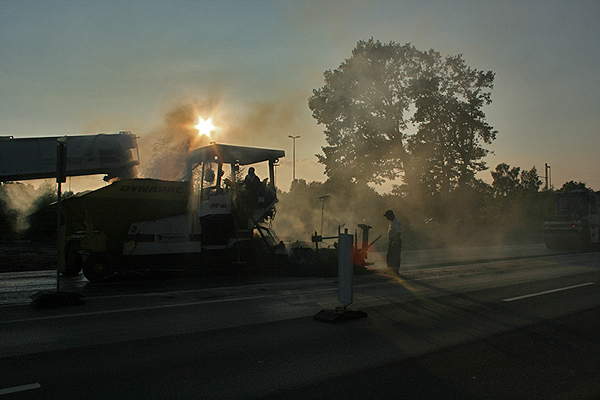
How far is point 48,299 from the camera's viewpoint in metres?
6.52

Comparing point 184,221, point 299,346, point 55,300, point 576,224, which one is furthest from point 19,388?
point 576,224

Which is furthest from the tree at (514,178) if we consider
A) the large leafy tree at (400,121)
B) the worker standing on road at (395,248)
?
the worker standing on road at (395,248)

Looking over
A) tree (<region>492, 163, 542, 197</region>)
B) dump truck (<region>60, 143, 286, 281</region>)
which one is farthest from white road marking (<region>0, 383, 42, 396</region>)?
tree (<region>492, 163, 542, 197</region>)

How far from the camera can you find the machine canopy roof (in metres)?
10.4

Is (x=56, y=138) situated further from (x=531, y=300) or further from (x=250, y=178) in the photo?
(x=531, y=300)

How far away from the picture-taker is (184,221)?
991cm

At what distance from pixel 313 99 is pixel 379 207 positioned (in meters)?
9.10

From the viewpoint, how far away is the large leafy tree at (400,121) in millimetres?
29391

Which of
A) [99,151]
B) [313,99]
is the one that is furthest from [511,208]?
[99,151]

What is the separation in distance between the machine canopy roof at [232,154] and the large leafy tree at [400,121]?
19.2 metres

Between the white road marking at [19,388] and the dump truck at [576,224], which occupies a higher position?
the dump truck at [576,224]

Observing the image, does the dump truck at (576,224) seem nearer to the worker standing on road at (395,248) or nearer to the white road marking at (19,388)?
the worker standing on road at (395,248)

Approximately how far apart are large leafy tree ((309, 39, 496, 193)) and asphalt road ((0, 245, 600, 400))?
71.8 ft

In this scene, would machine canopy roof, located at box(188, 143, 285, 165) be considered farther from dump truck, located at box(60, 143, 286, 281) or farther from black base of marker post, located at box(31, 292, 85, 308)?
black base of marker post, located at box(31, 292, 85, 308)
